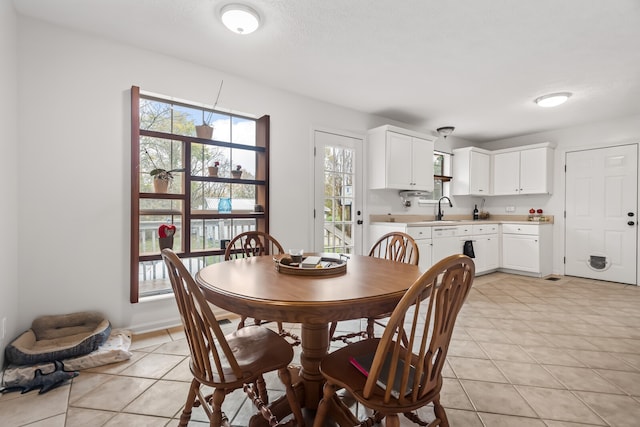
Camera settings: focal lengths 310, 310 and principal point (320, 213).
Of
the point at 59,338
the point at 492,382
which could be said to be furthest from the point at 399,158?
the point at 59,338

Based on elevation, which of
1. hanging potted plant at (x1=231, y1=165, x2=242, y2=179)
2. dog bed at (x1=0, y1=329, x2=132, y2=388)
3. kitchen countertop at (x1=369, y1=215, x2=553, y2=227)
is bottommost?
dog bed at (x1=0, y1=329, x2=132, y2=388)

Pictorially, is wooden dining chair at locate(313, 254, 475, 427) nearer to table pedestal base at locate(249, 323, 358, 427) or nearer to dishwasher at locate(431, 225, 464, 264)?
table pedestal base at locate(249, 323, 358, 427)

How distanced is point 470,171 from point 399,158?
1796mm

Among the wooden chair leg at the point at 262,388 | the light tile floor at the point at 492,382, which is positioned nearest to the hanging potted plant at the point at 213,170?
the light tile floor at the point at 492,382

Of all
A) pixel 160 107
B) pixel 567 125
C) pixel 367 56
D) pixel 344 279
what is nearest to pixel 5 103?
pixel 160 107

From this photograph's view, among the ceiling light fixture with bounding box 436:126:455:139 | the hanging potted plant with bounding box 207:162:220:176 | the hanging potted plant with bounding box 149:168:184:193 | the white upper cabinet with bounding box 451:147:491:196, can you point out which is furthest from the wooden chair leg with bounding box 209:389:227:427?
the white upper cabinet with bounding box 451:147:491:196

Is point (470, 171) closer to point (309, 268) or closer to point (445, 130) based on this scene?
point (445, 130)

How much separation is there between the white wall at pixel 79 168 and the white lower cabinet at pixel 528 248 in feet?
15.9

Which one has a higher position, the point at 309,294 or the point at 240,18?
the point at 240,18

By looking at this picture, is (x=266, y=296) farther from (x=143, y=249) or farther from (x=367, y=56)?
(x=367, y=56)

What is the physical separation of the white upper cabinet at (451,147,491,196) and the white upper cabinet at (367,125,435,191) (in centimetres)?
113

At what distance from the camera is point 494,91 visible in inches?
133

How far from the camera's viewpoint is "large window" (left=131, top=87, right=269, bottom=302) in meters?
2.51

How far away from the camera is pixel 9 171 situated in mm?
1962
